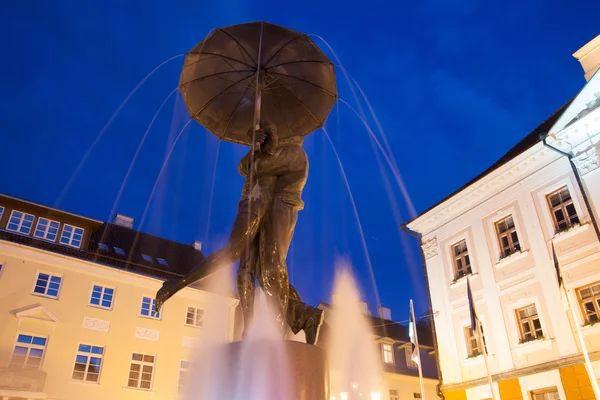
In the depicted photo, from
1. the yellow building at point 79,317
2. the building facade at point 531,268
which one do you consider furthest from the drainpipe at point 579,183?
the yellow building at point 79,317

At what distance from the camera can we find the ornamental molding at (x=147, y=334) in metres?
24.2

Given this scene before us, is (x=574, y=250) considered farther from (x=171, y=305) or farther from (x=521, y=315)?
(x=171, y=305)

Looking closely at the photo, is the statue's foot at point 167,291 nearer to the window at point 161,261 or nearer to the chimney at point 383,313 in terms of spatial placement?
the window at point 161,261

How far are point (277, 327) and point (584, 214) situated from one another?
1485 centimetres

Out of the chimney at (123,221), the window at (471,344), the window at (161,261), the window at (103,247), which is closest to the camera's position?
the window at (471,344)

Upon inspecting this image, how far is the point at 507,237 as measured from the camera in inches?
747

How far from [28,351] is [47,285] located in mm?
A: 3115

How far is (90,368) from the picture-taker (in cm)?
2241

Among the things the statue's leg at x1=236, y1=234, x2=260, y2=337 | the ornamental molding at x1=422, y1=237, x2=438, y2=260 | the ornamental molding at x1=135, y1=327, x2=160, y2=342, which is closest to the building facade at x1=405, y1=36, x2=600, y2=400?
the ornamental molding at x1=422, y1=237, x2=438, y2=260

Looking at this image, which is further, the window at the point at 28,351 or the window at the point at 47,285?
the window at the point at 47,285

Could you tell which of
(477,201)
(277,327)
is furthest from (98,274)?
(277,327)

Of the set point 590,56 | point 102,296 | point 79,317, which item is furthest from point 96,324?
point 590,56

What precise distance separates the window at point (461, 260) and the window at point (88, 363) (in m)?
16.8

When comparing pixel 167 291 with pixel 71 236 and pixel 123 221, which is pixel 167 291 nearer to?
pixel 71 236
